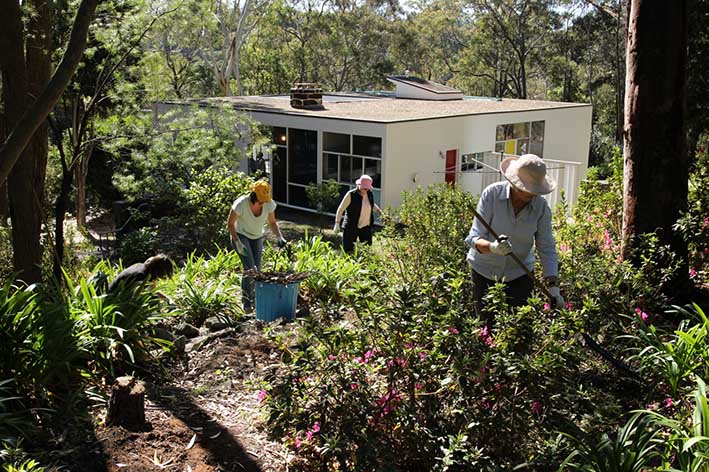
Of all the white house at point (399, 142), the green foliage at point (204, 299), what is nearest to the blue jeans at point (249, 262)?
the green foliage at point (204, 299)

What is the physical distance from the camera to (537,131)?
2517cm

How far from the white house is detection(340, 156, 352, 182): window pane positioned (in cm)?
2

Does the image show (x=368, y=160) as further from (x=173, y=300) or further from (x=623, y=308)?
(x=623, y=308)

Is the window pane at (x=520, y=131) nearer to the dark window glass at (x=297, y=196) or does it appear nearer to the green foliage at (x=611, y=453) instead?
the dark window glass at (x=297, y=196)

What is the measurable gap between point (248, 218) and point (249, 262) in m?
0.52

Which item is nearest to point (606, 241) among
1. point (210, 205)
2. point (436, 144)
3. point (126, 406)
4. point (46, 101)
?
point (126, 406)

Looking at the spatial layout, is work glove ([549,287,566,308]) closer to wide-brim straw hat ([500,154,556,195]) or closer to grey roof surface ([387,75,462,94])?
wide-brim straw hat ([500,154,556,195])

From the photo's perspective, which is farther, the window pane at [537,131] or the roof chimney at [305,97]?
the window pane at [537,131]

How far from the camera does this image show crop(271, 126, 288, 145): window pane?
70.6 feet

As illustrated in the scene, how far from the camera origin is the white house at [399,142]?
62.3 feet

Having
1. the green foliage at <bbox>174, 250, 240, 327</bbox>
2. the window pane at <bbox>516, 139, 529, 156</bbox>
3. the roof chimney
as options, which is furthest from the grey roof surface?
the green foliage at <bbox>174, 250, 240, 327</bbox>

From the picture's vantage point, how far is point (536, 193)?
16.0 feet

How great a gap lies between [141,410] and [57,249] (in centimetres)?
584

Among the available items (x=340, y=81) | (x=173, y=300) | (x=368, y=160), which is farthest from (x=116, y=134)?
(x=340, y=81)
